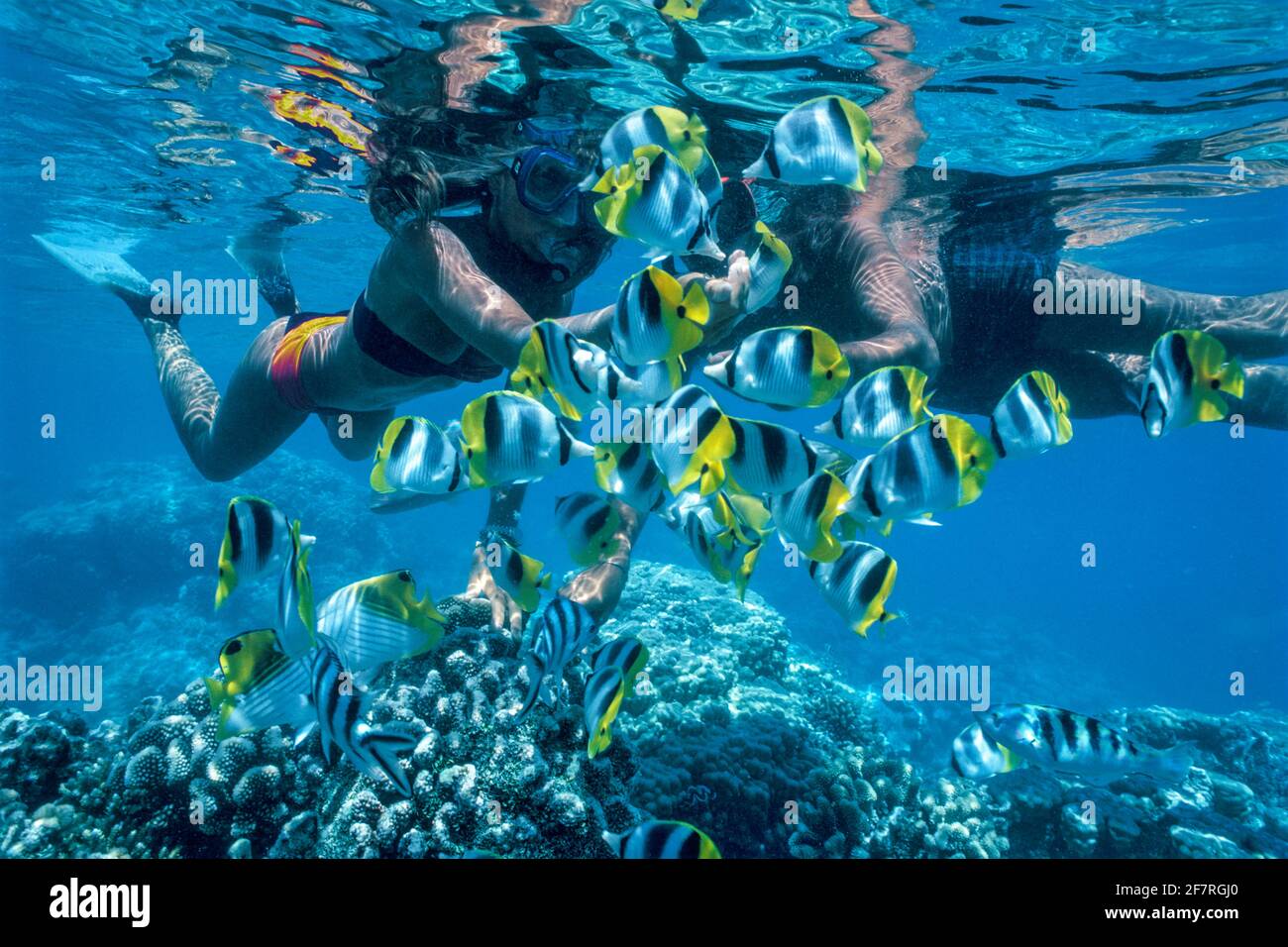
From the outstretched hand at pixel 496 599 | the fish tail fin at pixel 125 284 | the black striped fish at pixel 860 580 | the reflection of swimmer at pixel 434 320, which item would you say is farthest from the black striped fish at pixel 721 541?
the fish tail fin at pixel 125 284

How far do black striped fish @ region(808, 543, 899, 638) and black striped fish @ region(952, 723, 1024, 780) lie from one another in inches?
67.6

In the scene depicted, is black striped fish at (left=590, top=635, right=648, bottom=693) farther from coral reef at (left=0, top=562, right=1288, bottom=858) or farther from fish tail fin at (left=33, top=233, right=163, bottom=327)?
fish tail fin at (left=33, top=233, right=163, bottom=327)

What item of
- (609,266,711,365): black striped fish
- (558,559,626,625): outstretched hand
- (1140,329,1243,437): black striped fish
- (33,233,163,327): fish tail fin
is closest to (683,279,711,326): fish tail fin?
(609,266,711,365): black striped fish

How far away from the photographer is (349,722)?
2471 millimetres

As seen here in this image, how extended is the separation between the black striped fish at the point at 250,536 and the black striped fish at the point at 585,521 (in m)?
1.28

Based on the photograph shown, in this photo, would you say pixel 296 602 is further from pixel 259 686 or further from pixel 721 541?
pixel 721 541

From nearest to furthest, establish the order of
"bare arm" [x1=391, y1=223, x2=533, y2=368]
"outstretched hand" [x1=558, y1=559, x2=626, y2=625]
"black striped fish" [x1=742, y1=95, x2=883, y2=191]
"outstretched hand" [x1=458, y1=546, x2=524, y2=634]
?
"black striped fish" [x1=742, y1=95, x2=883, y2=191]
"bare arm" [x1=391, y1=223, x2=533, y2=368]
"outstretched hand" [x1=558, y1=559, x2=626, y2=625]
"outstretched hand" [x1=458, y1=546, x2=524, y2=634]

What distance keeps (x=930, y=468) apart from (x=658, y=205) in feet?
4.98

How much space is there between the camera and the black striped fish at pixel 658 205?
8.08ft

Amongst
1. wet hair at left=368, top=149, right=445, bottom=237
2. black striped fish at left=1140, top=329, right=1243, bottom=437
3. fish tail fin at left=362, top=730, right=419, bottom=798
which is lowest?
fish tail fin at left=362, top=730, right=419, bottom=798

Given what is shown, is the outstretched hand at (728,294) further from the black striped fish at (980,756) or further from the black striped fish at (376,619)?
the black striped fish at (980,756)

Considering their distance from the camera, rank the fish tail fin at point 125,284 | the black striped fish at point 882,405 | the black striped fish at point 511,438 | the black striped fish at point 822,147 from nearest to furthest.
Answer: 1. the black striped fish at point 511,438
2. the black striped fish at point 822,147
3. the black striped fish at point 882,405
4. the fish tail fin at point 125,284

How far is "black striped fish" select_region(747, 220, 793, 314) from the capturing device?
3.14 metres

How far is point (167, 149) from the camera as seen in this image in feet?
42.0
